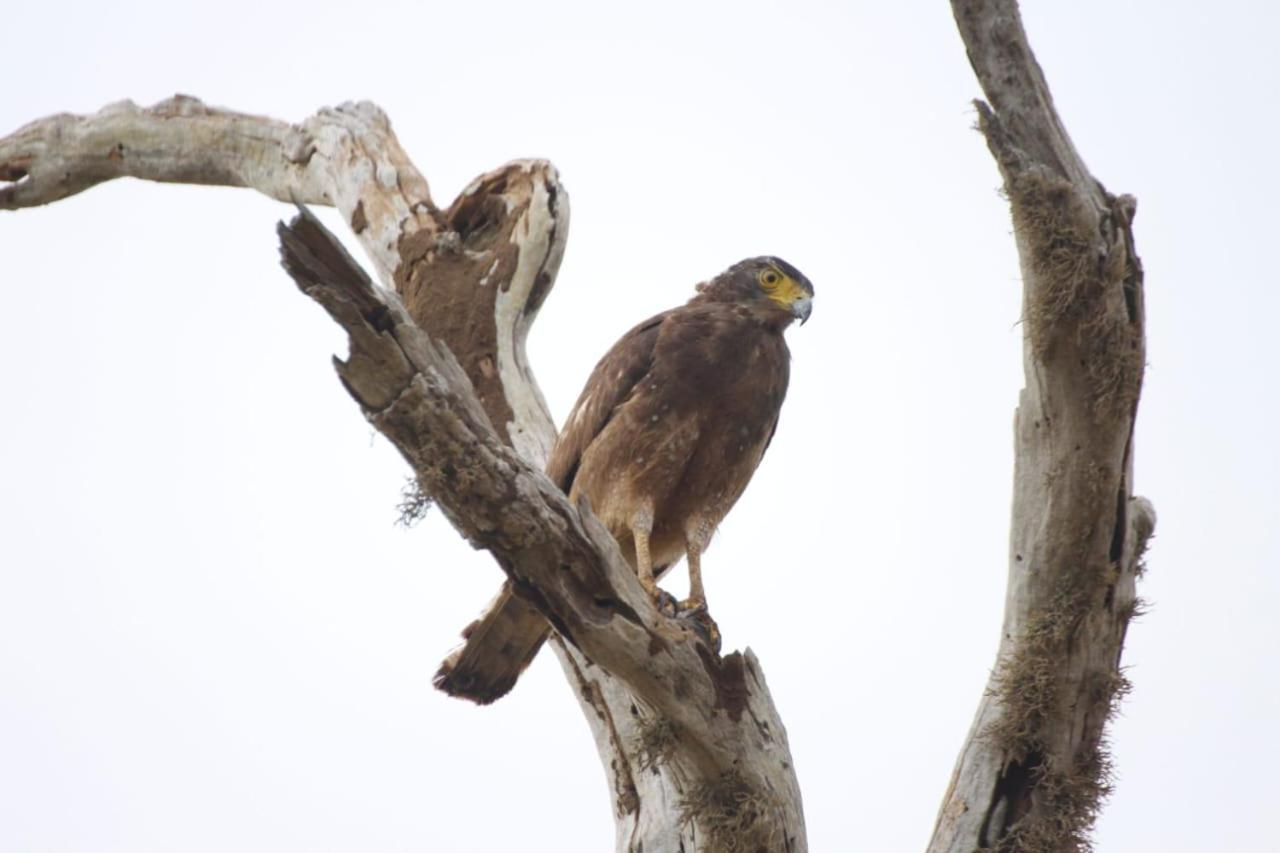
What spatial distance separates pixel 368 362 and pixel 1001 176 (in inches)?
86.9

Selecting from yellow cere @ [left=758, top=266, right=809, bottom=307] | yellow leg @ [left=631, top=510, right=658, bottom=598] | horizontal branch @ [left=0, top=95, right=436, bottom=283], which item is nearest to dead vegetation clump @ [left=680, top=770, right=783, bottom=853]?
yellow leg @ [left=631, top=510, right=658, bottom=598]

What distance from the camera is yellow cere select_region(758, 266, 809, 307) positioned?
6.58 m

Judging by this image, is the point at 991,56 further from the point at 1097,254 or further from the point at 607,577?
the point at 607,577

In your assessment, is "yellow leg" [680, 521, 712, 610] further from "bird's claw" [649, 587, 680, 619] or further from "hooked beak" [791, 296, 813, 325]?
"hooked beak" [791, 296, 813, 325]

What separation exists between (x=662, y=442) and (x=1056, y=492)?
1916mm

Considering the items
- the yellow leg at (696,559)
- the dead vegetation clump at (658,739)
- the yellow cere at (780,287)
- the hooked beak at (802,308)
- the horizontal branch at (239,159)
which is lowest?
the dead vegetation clump at (658,739)

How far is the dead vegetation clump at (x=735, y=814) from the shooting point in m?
4.46

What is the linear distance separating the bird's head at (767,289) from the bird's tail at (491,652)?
199 cm

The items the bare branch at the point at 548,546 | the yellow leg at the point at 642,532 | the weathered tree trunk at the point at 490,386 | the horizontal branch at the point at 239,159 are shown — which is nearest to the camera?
the bare branch at the point at 548,546

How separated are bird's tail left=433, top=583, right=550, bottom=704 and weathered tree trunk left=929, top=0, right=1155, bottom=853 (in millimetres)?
1862

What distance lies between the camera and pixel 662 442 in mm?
5879

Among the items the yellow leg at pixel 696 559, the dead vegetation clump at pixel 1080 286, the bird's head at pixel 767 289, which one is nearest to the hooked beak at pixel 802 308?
the bird's head at pixel 767 289

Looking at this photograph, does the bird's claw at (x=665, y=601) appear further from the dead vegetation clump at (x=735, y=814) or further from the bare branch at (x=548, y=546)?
the dead vegetation clump at (x=735, y=814)

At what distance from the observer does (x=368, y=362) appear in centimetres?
358
